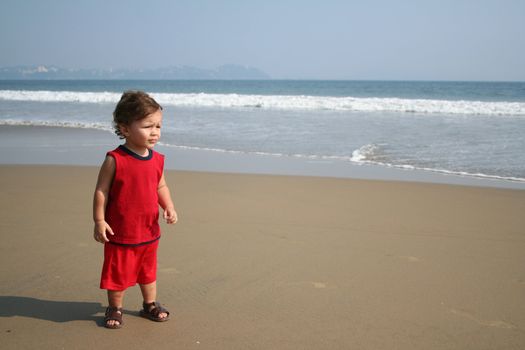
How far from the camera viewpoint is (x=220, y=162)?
26.2 ft

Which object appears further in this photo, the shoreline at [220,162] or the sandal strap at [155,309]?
the shoreline at [220,162]

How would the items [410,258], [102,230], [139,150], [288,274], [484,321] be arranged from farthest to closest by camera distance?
[410,258]
[288,274]
[484,321]
[139,150]
[102,230]

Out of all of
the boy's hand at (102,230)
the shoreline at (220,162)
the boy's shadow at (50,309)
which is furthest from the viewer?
the shoreline at (220,162)

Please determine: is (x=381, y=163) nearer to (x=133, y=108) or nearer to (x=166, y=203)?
(x=166, y=203)

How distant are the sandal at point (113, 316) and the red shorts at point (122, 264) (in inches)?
→ 5.6

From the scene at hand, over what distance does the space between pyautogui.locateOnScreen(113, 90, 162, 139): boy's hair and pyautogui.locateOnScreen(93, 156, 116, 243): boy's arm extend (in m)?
0.22

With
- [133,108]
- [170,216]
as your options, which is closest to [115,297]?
[170,216]

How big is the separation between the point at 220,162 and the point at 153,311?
17.8 ft

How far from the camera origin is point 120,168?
2453 millimetres

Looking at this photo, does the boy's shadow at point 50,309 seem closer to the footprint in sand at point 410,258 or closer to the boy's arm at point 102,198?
the boy's arm at point 102,198

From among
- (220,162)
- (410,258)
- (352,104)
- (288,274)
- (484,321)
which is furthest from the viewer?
(352,104)

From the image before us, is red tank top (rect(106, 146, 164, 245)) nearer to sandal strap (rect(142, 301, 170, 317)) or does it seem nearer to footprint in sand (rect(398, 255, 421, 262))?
sandal strap (rect(142, 301, 170, 317))

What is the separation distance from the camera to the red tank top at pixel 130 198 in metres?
2.47

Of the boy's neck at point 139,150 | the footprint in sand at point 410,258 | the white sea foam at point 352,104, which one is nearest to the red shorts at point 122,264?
the boy's neck at point 139,150
